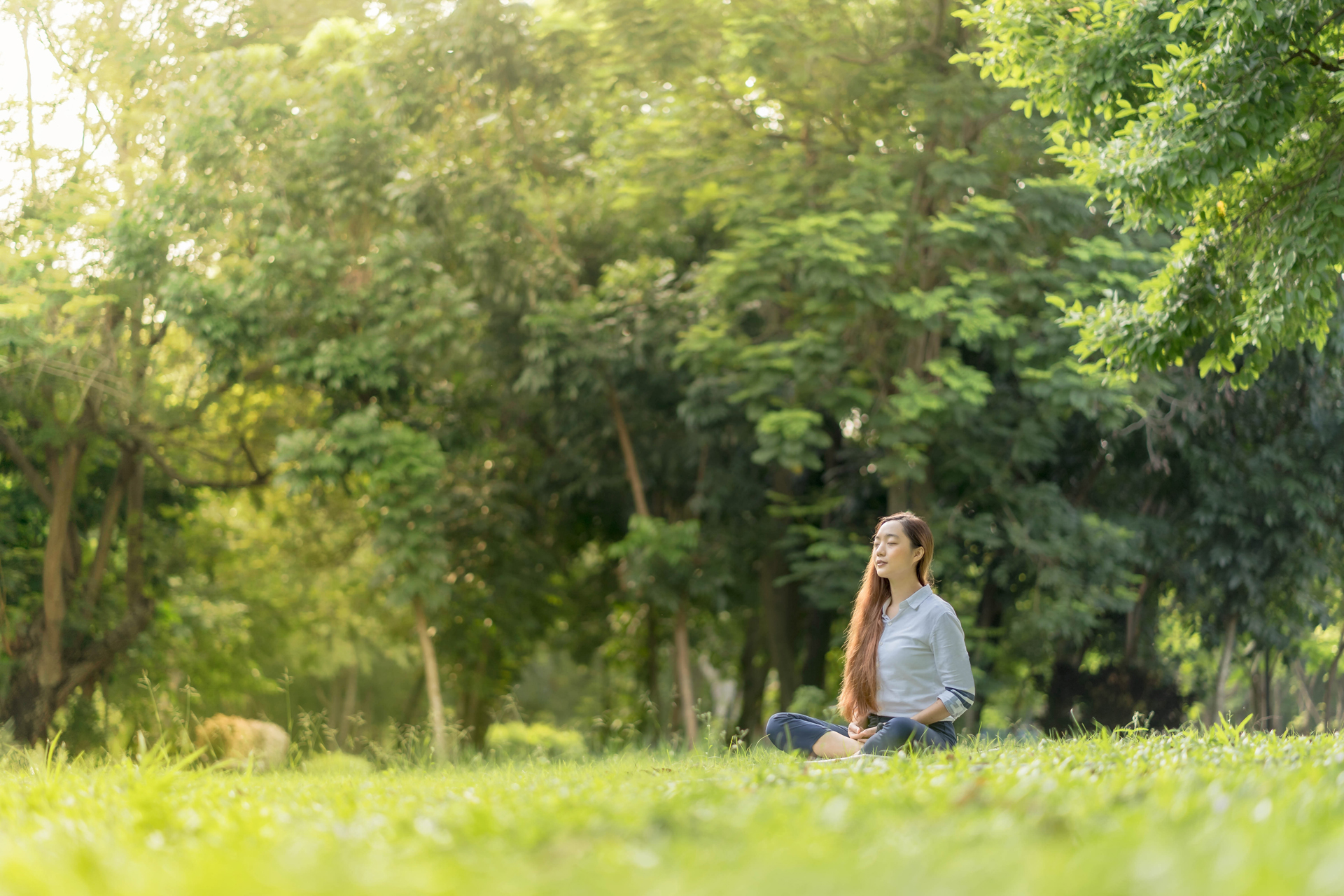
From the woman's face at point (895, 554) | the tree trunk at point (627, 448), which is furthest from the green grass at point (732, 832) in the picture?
the tree trunk at point (627, 448)

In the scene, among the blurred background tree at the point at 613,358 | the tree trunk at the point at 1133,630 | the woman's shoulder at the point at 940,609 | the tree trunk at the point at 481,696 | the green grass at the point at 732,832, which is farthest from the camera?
the tree trunk at the point at 481,696

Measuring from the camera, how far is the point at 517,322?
17.1 metres

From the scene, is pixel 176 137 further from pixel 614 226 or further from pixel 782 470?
pixel 782 470

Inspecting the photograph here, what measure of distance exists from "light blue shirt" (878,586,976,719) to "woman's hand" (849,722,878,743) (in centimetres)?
18

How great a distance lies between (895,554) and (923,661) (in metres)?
0.62

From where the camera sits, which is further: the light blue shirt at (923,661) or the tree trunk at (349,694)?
the tree trunk at (349,694)

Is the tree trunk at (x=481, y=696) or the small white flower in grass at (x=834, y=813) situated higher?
the small white flower in grass at (x=834, y=813)

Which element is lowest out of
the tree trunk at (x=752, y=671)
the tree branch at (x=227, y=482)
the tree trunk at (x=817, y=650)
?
the tree trunk at (x=752, y=671)

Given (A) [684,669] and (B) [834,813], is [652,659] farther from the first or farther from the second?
(B) [834,813]

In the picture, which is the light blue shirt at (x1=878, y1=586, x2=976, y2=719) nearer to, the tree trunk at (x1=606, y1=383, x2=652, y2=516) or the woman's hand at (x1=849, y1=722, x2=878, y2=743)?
the woman's hand at (x1=849, y1=722, x2=878, y2=743)

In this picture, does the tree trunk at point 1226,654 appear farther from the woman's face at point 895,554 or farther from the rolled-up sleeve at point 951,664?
the rolled-up sleeve at point 951,664

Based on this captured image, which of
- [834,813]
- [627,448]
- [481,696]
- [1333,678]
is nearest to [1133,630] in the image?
[1333,678]

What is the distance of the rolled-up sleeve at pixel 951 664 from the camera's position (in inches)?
246

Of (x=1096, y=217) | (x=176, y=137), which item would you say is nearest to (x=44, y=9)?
(x=176, y=137)
